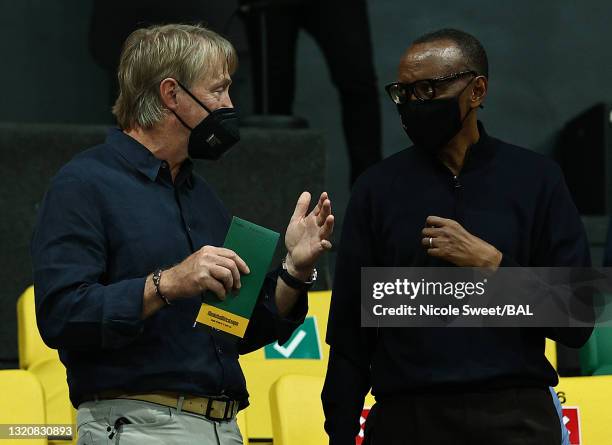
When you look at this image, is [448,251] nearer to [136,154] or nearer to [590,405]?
[136,154]

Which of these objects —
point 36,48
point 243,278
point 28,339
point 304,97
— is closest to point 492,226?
point 243,278

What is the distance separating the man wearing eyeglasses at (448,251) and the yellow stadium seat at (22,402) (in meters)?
0.74

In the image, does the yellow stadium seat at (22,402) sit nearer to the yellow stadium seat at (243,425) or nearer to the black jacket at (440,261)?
the yellow stadium seat at (243,425)

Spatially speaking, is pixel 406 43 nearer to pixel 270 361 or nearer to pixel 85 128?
pixel 85 128

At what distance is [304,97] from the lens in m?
4.62

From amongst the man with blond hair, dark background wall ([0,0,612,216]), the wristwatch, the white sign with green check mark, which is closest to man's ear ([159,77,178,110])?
the man with blond hair

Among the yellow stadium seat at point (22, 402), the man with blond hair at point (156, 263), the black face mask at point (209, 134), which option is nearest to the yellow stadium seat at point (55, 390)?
the yellow stadium seat at point (22, 402)

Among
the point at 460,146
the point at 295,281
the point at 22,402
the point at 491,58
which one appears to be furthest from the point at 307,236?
the point at 491,58

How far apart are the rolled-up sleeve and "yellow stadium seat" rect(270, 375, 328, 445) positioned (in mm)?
720

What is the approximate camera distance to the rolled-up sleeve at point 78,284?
183 cm

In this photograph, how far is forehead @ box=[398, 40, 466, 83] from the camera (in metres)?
2.08

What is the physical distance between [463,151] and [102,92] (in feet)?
8.93

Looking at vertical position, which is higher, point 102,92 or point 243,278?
point 102,92

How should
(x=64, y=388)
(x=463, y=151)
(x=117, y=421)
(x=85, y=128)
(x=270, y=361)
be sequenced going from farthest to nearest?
(x=85, y=128) → (x=270, y=361) → (x=64, y=388) → (x=463, y=151) → (x=117, y=421)
